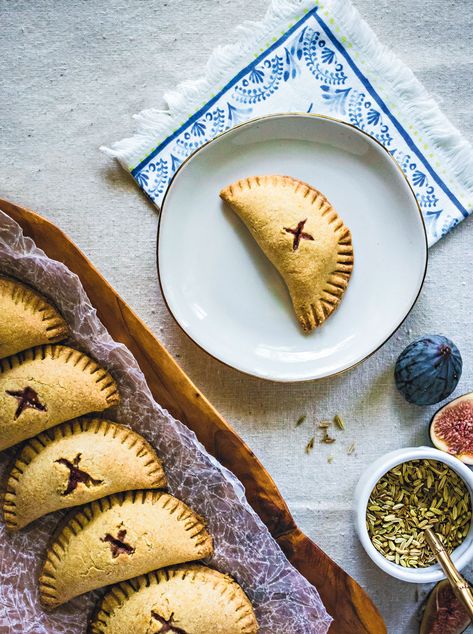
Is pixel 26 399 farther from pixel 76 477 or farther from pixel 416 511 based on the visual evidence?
pixel 416 511

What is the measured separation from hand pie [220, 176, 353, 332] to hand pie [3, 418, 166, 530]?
63 centimetres

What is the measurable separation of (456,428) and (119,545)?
3.47 feet

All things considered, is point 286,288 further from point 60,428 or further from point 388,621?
point 388,621

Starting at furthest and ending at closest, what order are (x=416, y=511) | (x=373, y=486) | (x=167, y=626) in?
1. (x=416, y=511)
2. (x=373, y=486)
3. (x=167, y=626)

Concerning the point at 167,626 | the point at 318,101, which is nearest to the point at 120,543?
the point at 167,626

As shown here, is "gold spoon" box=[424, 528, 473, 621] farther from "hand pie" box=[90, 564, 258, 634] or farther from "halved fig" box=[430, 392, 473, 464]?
"hand pie" box=[90, 564, 258, 634]

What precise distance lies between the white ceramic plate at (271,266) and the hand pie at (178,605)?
614 mm

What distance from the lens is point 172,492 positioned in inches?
73.2

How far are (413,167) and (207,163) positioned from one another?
0.64 meters

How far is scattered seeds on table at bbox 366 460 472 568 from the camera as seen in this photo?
75.7 inches

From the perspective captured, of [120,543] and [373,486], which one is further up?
[373,486]

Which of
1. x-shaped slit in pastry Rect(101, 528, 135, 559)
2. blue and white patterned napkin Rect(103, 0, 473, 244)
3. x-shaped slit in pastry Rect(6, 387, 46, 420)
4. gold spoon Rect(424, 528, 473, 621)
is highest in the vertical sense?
blue and white patterned napkin Rect(103, 0, 473, 244)

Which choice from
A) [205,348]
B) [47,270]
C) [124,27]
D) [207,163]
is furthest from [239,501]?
[124,27]

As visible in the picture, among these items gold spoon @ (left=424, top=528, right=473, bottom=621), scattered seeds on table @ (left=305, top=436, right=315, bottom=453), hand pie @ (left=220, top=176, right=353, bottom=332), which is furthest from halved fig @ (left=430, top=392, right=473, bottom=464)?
hand pie @ (left=220, top=176, right=353, bottom=332)
